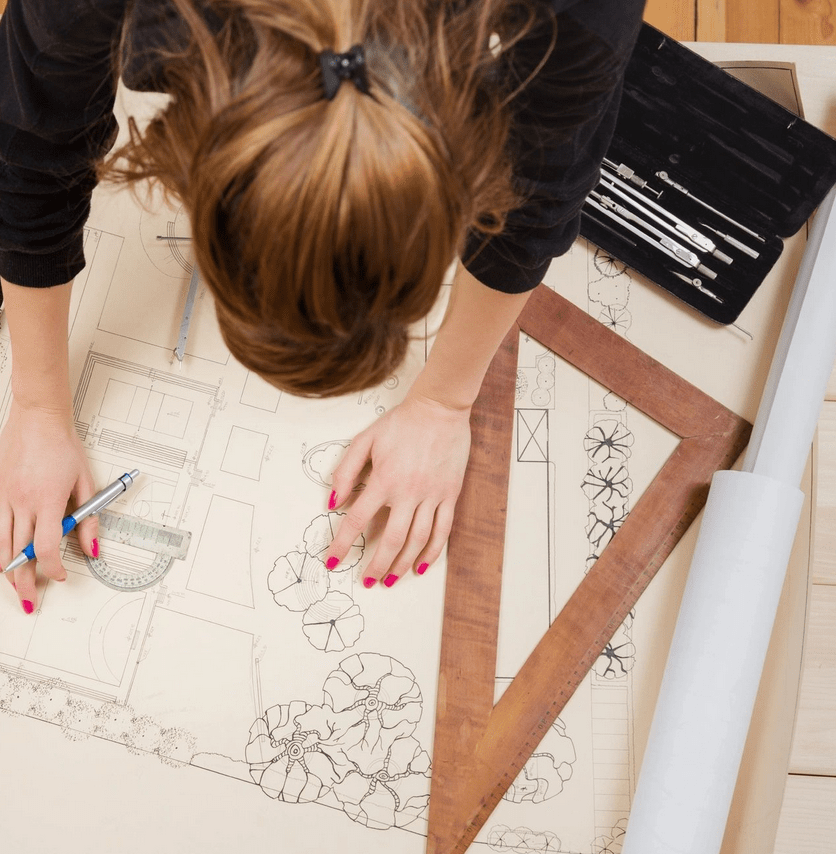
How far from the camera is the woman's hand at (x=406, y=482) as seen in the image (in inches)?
25.7

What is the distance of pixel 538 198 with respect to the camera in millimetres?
452

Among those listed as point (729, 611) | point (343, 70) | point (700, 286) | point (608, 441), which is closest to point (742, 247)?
point (700, 286)

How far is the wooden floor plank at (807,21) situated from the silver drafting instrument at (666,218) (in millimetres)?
414

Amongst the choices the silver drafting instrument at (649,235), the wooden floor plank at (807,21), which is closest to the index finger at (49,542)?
the silver drafting instrument at (649,235)

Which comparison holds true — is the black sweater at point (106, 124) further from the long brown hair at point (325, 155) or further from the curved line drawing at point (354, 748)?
the curved line drawing at point (354, 748)

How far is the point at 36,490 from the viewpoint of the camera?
2.06 ft

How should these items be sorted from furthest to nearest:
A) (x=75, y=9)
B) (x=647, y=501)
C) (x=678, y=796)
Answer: (x=647, y=501)
(x=678, y=796)
(x=75, y=9)

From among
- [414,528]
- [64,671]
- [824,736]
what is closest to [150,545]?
[64,671]

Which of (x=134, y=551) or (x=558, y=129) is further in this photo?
(x=134, y=551)

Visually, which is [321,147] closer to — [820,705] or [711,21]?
[820,705]

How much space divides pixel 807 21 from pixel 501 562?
31.6 inches

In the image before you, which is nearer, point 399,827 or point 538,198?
point 538,198

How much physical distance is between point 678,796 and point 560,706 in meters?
0.11

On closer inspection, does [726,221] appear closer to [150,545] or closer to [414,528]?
[414,528]
